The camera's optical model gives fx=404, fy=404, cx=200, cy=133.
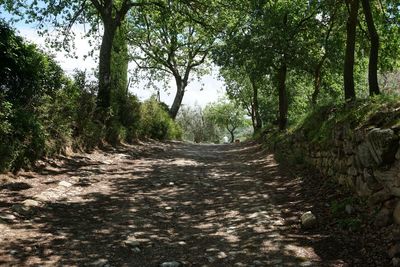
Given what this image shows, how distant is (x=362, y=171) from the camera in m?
6.18

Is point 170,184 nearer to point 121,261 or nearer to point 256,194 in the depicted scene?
point 256,194

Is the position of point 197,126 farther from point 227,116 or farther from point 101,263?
point 101,263

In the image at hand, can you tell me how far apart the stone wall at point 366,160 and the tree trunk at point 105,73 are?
346 inches

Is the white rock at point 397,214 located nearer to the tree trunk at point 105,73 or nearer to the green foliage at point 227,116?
the tree trunk at point 105,73

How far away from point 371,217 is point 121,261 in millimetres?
3330

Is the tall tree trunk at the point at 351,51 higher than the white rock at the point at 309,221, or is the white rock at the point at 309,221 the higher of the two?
the tall tree trunk at the point at 351,51

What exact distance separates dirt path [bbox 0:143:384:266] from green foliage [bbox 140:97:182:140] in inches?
366

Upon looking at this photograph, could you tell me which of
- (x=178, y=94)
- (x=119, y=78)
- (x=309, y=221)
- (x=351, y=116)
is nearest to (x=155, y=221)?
(x=309, y=221)

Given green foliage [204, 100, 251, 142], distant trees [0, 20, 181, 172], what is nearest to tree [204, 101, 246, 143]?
green foliage [204, 100, 251, 142]

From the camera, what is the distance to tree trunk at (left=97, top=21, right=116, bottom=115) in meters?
14.9

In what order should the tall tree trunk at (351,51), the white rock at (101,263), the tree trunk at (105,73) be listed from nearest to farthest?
the white rock at (101,263) < the tall tree trunk at (351,51) < the tree trunk at (105,73)

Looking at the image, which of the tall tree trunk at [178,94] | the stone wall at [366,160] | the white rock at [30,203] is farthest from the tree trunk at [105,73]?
the tall tree trunk at [178,94]

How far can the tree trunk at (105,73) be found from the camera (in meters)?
14.9

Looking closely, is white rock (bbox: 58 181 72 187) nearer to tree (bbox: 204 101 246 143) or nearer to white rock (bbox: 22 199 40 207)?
white rock (bbox: 22 199 40 207)
